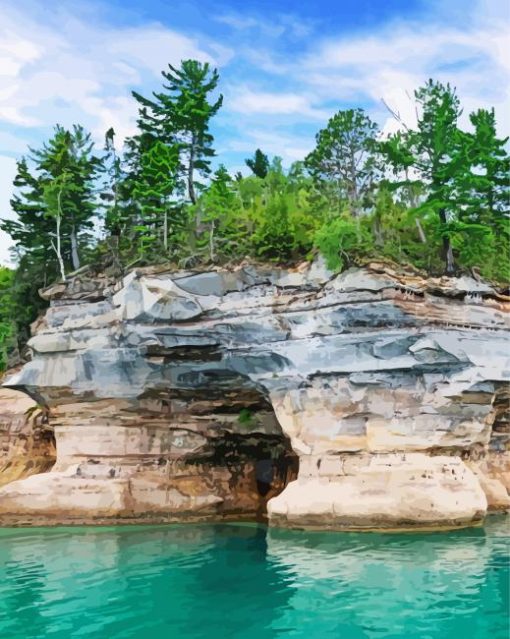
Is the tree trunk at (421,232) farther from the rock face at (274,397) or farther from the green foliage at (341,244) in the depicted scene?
the green foliage at (341,244)

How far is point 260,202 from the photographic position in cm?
2122

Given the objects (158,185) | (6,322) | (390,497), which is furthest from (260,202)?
(6,322)

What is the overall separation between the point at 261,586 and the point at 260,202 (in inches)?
497

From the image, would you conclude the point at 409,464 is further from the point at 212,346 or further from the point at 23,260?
the point at 23,260

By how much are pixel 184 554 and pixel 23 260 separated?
16.9 meters

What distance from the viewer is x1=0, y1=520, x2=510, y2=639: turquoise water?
9.92m

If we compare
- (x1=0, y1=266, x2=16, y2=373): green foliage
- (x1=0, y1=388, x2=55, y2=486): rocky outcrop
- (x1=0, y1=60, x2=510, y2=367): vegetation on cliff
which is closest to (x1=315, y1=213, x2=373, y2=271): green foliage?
(x1=0, y1=60, x2=510, y2=367): vegetation on cliff

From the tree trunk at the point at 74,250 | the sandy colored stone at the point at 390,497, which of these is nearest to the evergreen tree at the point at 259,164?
the tree trunk at the point at 74,250

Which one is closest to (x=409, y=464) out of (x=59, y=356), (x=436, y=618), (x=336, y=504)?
(x=336, y=504)

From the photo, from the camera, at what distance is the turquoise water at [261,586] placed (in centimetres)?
992

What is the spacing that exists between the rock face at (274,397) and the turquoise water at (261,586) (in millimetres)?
1683

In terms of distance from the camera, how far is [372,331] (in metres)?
17.9

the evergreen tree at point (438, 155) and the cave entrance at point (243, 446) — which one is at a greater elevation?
the evergreen tree at point (438, 155)

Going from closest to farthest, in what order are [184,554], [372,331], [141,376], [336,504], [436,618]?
[436,618] < [184,554] < [336,504] < [372,331] < [141,376]
